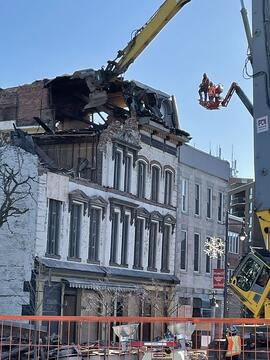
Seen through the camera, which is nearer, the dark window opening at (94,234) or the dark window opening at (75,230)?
the dark window opening at (75,230)

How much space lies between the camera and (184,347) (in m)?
17.1

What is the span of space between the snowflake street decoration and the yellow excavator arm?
11744mm

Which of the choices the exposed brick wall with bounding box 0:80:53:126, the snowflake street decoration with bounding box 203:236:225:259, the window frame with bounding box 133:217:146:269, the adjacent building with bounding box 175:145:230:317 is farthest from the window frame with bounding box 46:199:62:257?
the snowflake street decoration with bounding box 203:236:225:259

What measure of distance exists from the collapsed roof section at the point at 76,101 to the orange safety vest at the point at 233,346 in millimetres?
22728

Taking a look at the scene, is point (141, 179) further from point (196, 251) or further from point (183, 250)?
point (196, 251)

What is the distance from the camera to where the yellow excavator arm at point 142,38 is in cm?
3434

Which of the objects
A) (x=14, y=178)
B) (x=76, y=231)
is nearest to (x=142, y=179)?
(x=76, y=231)

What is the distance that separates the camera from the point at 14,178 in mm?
29734

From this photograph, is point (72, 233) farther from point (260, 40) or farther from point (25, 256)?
point (260, 40)

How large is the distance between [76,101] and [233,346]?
1035 inches

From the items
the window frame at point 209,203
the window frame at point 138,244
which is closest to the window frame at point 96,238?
the window frame at point 138,244

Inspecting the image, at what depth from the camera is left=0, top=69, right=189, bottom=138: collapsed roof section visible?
121ft

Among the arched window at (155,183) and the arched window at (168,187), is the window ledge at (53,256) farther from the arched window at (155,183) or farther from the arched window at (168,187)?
the arched window at (168,187)

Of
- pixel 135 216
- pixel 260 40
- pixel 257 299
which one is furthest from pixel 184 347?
pixel 135 216
